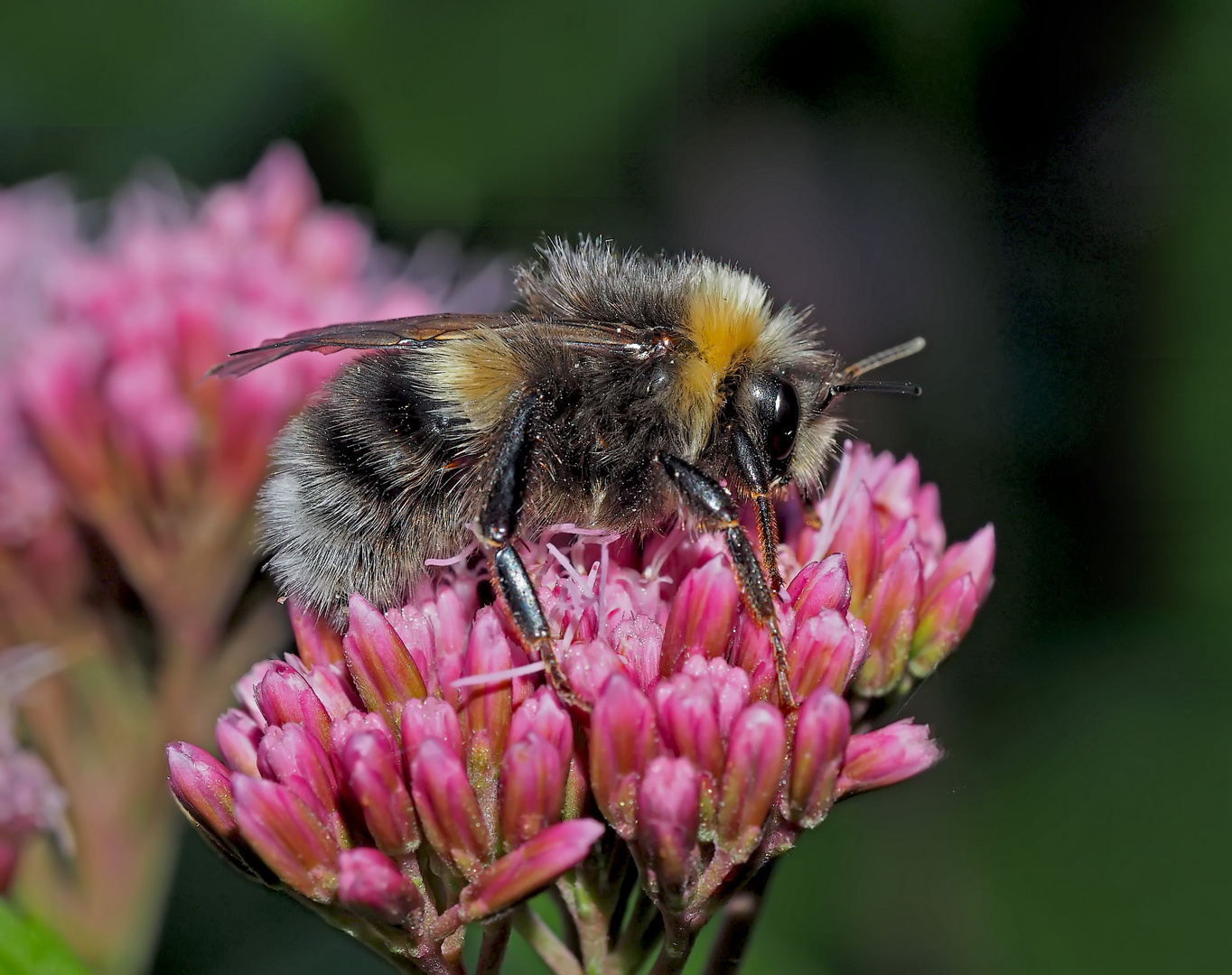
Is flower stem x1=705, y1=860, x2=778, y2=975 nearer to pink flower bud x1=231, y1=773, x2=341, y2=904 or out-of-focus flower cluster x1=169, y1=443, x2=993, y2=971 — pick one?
out-of-focus flower cluster x1=169, y1=443, x2=993, y2=971

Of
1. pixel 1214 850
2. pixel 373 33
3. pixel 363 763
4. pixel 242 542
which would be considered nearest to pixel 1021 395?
pixel 1214 850

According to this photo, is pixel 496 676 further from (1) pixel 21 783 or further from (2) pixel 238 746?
(1) pixel 21 783

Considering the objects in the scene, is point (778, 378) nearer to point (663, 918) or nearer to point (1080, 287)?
point (663, 918)

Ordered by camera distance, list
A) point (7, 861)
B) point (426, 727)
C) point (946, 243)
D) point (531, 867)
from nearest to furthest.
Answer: point (531, 867), point (426, 727), point (7, 861), point (946, 243)

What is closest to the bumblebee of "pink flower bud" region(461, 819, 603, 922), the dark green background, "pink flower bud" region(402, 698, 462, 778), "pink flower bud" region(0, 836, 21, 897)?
"pink flower bud" region(402, 698, 462, 778)

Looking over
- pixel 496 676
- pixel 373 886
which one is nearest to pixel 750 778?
pixel 496 676

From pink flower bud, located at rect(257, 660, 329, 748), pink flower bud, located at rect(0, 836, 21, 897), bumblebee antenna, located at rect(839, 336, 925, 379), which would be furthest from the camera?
pink flower bud, located at rect(0, 836, 21, 897)
